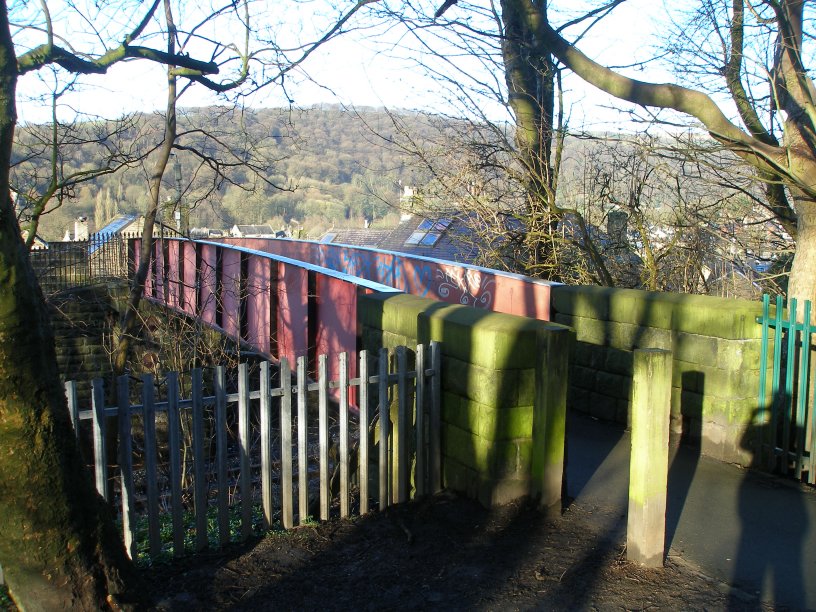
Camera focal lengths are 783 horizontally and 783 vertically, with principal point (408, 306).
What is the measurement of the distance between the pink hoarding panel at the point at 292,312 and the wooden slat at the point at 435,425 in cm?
399

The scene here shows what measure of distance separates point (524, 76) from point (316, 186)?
78.2 meters

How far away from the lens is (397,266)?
13508mm

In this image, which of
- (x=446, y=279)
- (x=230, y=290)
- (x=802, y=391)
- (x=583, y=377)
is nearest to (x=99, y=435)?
(x=802, y=391)

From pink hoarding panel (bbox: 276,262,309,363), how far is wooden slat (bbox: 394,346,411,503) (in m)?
4.00

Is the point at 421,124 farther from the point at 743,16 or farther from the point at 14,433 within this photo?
the point at 14,433

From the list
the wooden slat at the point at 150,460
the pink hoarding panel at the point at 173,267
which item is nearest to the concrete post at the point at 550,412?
the wooden slat at the point at 150,460

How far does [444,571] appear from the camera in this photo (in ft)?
14.1

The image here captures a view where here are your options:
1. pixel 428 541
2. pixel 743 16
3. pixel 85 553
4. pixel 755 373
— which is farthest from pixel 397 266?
pixel 85 553

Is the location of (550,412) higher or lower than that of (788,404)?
higher

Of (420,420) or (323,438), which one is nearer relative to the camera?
(323,438)

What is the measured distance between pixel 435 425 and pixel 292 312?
494 centimetres

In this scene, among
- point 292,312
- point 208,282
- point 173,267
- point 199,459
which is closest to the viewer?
point 199,459

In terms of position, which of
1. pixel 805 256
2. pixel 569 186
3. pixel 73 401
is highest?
pixel 569 186

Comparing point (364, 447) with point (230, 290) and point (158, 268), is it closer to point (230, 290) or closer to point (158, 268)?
point (230, 290)
